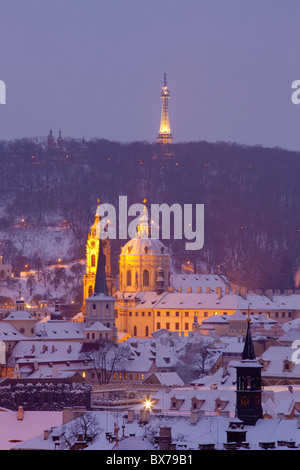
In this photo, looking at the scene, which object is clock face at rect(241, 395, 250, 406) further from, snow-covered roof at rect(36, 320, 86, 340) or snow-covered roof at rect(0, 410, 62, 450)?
snow-covered roof at rect(36, 320, 86, 340)

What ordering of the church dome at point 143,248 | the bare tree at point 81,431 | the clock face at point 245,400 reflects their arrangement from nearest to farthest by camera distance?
1. the bare tree at point 81,431
2. the clock face at point 245,400
3. the church dome at point 143,248

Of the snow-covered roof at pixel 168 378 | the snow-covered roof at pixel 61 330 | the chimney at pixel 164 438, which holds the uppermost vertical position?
the snow-covered roof at pixel 61 330

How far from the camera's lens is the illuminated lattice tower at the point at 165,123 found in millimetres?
181625

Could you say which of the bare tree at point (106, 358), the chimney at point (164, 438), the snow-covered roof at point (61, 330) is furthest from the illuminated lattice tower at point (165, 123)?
the chimney at point (164, 438)


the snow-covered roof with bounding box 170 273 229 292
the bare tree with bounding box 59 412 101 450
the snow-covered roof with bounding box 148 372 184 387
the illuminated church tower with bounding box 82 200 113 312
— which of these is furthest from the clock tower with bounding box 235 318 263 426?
the snow-covered roof with bounding box 170 273 229 292

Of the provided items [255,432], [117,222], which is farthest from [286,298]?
[255,432]

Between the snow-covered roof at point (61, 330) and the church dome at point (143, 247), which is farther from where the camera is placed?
the church dome at point (143, 247)

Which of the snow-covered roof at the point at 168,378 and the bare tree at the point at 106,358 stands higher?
the bare tree at the point at 106,358

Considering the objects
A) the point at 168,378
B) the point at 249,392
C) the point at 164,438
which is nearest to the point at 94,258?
the point at 168,378

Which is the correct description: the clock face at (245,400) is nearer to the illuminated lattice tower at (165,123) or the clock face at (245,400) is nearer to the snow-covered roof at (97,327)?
the snow-covered roof at (97,327)

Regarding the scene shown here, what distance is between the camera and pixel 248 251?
15888 cm

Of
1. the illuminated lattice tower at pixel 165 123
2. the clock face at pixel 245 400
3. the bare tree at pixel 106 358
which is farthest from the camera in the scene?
the illuminated lattice tower at pixel 165 123
